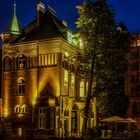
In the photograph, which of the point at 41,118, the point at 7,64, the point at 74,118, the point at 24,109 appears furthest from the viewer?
the point at 7,64

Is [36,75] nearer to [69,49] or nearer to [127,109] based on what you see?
[69,49]

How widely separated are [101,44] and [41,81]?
45.0ft

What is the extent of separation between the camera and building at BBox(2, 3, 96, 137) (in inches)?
2127

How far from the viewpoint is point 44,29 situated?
194 ft

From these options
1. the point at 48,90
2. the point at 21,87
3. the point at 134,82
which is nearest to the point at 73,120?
the point at 48,90

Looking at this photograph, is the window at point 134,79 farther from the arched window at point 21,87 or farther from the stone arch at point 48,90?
the stone arch at point 48,90

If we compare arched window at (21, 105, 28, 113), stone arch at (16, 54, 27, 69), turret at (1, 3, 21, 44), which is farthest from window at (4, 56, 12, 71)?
arched window at (21, 105, 28, 113)

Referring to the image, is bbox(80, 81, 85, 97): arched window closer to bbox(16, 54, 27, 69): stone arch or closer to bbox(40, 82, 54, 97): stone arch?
bbox(40, 82, 54, 97): stone arch

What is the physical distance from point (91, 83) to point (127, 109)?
46.0 meters

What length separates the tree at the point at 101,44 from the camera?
4556 cm

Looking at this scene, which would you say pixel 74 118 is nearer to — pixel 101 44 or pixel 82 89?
pixel 82 89

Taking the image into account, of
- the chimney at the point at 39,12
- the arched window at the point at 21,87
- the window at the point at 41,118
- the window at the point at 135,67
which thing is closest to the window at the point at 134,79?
the window at the point at 135,67

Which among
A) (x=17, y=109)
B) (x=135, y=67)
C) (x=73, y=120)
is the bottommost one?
(x=73, y=120)

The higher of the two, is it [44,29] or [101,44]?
[44,29]
